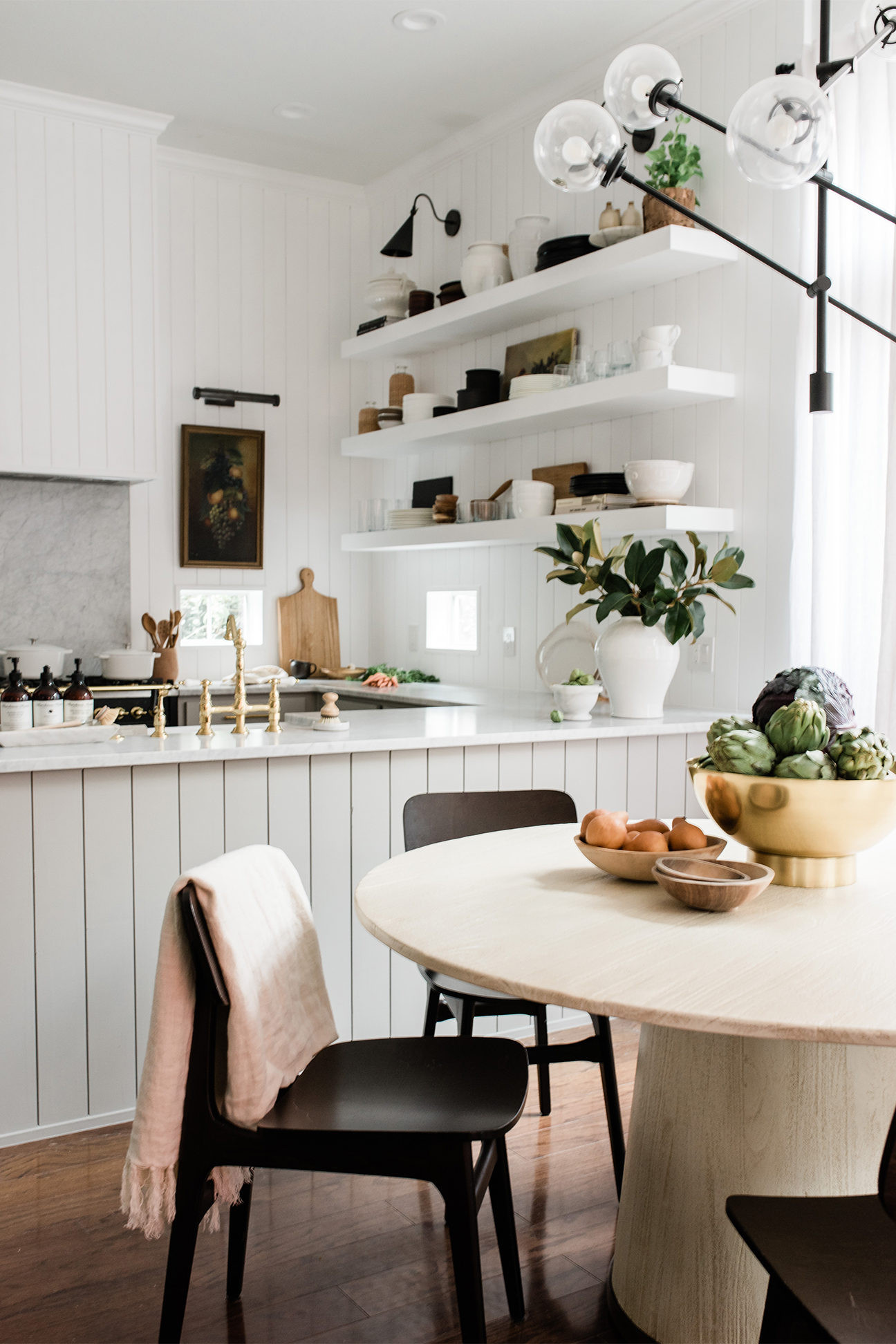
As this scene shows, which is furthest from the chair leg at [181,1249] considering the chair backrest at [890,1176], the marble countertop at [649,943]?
the chair backrest at [890,1176]

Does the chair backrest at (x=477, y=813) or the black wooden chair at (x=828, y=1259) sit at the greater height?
the chair backrest at (x=477, y=813)

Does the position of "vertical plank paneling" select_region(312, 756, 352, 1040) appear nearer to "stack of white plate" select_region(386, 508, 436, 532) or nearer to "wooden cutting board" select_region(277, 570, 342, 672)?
"stack of white plate" select_region(386, 508, 436, 532)

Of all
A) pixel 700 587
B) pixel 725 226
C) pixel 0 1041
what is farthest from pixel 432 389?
pixel 0 1041

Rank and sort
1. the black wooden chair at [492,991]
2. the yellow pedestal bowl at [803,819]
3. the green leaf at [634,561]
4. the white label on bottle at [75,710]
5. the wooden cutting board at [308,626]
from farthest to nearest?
1. the wooden cutting board at [308,626]
2. the green leaf at [634,561]
3. the white label on bottle at [75,710]
4. the black wooden chair at [492,991]
5. the yellow pedestal bowl at [803,819]

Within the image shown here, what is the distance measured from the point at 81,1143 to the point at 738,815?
1624mm

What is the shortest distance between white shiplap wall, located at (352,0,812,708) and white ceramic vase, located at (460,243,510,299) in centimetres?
24

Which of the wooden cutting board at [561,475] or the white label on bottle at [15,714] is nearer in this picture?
the white label on bottle at [15,714]

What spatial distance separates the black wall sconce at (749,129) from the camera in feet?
5.13

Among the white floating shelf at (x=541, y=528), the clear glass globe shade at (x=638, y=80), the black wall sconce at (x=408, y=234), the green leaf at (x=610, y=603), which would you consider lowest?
the green leaf at (x=610, y=603)

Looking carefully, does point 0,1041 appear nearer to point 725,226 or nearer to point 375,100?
point 725,226

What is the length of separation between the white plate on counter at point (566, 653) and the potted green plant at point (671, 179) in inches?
49.4

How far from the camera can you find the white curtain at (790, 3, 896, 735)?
2.86m

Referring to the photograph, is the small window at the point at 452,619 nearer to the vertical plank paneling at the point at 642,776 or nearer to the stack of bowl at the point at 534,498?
the stack of bowl at the point at 534,498

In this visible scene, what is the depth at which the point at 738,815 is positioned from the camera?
64.1 inches
